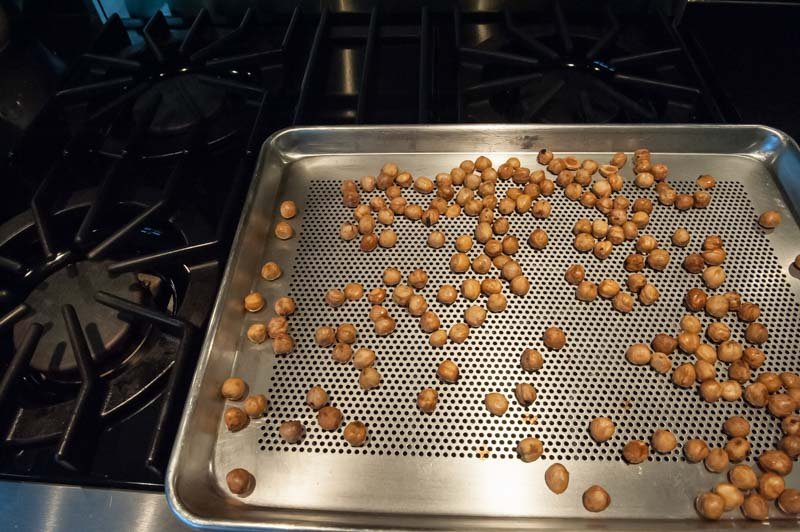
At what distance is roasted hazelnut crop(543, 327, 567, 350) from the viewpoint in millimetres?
927

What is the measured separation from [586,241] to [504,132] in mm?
322

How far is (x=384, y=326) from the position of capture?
967 millimetres

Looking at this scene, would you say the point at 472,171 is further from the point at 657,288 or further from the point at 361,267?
the point at 657,288

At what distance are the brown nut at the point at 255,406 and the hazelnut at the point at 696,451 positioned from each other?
0.70 metres

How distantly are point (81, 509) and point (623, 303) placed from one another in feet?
3.12

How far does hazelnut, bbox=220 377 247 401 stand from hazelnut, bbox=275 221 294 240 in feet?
1.09

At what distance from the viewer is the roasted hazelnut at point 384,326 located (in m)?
0.97

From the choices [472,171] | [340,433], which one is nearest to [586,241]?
[472,171]

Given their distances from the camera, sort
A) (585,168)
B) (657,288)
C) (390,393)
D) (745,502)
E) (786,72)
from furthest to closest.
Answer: (786,72)
(585,168)
(657,288)
(390,393)
(745,502)

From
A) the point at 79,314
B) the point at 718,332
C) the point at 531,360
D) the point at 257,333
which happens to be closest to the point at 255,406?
the point at 257,333

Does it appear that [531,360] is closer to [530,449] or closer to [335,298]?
[530,449]

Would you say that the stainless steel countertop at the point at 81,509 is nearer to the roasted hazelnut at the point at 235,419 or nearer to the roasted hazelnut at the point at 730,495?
the roasted hazelnut at the point at 235,419

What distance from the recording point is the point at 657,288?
102 cm

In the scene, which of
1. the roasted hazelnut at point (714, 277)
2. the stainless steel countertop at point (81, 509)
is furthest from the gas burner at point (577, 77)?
the stainless steel countertop at point (81, 509)
